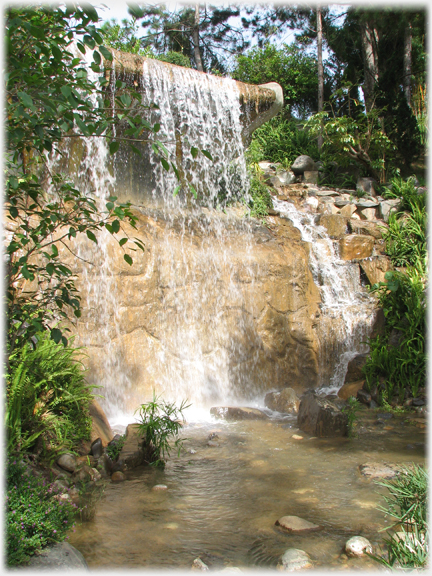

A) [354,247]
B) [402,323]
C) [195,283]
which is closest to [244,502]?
[195,283]

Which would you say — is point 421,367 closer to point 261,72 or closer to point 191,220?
point 191,220

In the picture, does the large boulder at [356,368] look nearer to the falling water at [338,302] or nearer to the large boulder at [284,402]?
the falling water at [338,302]

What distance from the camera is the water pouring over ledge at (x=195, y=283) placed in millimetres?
6215

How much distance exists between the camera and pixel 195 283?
22.9 feet

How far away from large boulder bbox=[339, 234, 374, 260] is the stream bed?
409 cm

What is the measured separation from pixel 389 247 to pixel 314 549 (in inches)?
269

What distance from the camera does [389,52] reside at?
15219 mm

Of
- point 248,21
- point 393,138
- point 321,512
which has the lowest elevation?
point 321,512

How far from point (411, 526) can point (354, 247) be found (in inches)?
258

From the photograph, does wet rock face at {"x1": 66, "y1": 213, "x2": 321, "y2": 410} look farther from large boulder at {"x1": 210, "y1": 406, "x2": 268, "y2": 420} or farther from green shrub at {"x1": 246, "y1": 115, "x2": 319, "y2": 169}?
green shrub at {"x1": 246, "y1": 115, "x2": 319, "y2": 169}

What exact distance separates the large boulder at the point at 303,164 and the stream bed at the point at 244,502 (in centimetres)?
824

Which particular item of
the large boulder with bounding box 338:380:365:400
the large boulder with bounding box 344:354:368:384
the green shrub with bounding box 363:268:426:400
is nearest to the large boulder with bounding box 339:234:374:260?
the green shrub with bounding box 363:268:426:400

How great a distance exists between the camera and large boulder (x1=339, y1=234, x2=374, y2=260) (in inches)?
342

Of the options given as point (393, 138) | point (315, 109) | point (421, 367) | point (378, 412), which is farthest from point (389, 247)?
point (315, 109)
